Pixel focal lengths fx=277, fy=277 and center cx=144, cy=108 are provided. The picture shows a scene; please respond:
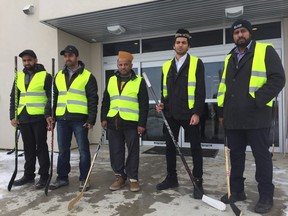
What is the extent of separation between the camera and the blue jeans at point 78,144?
3.64 meters

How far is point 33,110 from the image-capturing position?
Answer: 3.75 meters

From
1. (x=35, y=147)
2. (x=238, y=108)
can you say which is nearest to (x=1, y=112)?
(x=35, y=147)

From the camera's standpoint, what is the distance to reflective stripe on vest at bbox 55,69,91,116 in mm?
3588

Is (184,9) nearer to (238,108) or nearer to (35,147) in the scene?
(238,108)

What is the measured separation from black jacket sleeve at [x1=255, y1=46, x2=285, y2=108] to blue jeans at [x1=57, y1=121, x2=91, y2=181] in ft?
7.08

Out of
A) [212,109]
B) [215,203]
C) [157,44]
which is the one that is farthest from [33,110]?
[212,109]

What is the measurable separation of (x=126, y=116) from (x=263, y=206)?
1.83 m

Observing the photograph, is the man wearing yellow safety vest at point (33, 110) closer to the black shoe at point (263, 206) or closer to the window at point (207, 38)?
the black shoe at point (263, 206)

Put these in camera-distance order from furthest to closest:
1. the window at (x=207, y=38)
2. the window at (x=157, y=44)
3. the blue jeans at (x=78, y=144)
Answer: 1. the window at (x=157, y=44)
2. the window at (x=207, y=38)
3. the blue jeans at (x=78, y=144)

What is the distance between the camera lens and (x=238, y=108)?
2.90m

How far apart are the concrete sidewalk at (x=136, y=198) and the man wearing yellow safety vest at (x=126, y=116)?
28cm

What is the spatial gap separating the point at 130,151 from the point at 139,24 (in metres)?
3.41

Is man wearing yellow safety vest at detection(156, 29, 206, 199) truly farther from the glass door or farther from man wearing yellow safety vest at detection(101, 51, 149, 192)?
the glass door

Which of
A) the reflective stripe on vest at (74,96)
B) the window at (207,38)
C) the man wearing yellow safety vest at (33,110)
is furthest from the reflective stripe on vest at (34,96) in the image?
the window at (207,38)
